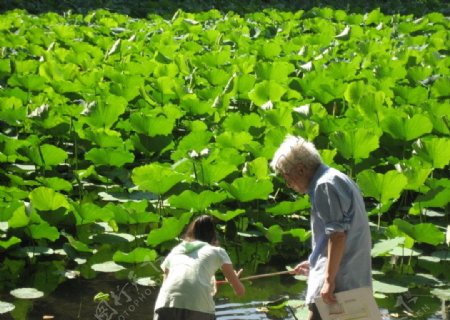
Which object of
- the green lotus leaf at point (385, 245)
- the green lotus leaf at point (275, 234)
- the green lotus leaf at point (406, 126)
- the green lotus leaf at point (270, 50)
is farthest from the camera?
the green lotus leaf at point (270, 50)

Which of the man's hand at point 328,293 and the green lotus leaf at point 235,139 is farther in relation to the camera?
the green lotus leaf at point 235,139

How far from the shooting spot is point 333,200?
2.62 metres

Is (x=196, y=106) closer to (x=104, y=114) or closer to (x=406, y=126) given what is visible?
(x=104, y=114)

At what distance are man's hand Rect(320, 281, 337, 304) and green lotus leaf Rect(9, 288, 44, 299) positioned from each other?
1.29 m

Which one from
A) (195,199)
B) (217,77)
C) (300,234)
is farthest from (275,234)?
(217,77)

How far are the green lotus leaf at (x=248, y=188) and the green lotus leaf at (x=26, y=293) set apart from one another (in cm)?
94

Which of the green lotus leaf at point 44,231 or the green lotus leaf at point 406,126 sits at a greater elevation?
the green lotus leaf at point 406,126

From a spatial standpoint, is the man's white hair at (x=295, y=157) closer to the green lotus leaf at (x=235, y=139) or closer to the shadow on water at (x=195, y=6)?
the green lotus leaf at (x=235, y=139)

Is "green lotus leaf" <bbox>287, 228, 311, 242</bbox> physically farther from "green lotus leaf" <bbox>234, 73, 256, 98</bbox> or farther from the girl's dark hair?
"green lotus leaf" <bbox>234, 73, 256, 98</bbox>

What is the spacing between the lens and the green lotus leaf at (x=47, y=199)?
3.83 m

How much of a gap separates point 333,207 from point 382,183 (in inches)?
55.2

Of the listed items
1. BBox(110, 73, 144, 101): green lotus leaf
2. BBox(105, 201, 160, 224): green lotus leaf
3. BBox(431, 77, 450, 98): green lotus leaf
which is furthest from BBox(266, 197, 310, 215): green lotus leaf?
BBox(431, 77, 450, 98): green lotus leaf

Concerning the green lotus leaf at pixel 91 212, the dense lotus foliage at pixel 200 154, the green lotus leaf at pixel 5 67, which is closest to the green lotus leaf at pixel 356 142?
the dense lotus foliage at pixel 200 154

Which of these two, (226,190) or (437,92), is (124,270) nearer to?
(226,190)
